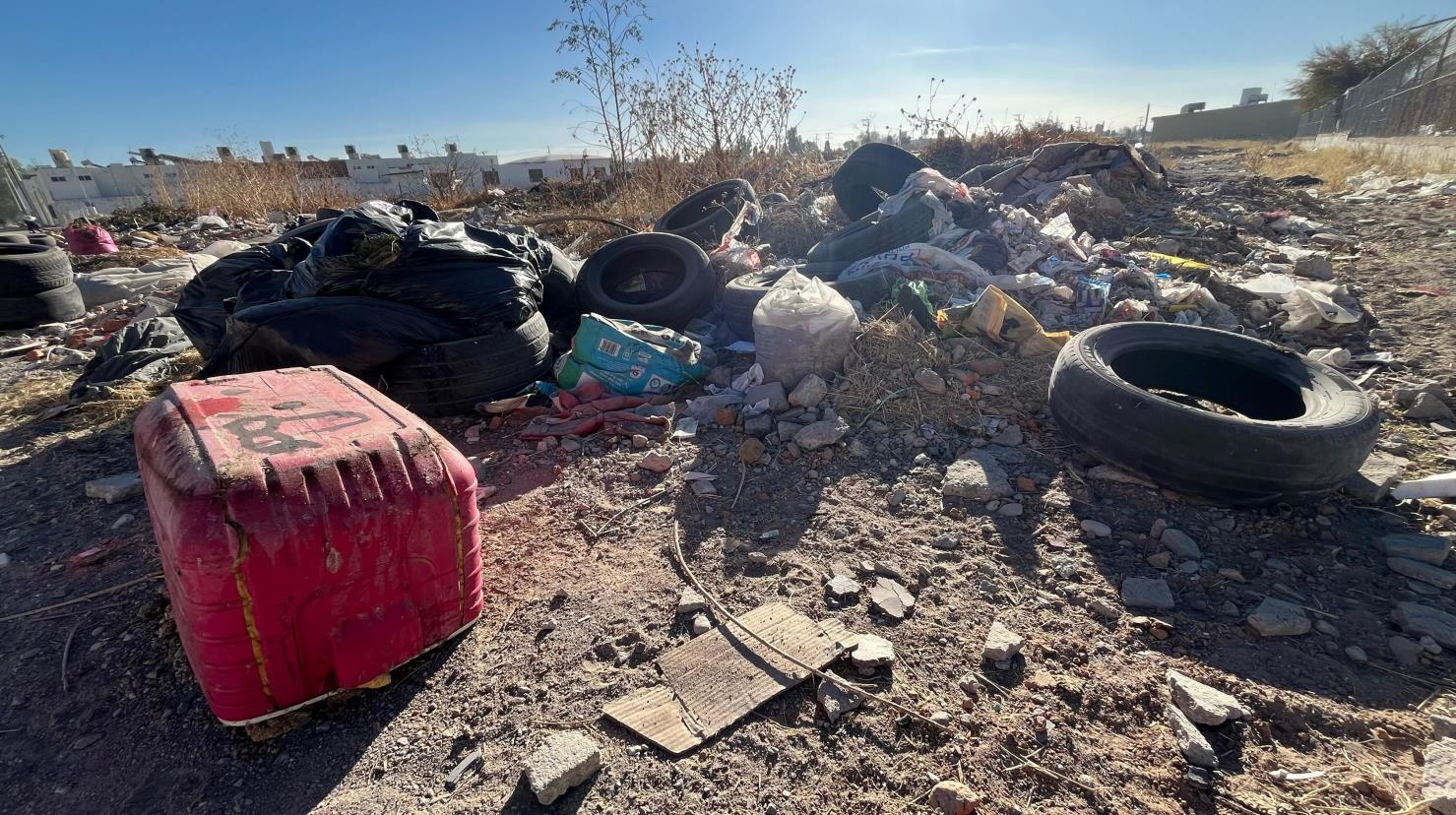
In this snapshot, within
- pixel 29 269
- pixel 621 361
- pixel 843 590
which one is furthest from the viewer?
pixel 29 269

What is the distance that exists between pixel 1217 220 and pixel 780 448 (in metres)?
7.08

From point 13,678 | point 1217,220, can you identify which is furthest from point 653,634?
point 1217,220

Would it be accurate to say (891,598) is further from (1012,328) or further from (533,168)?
(533,168)

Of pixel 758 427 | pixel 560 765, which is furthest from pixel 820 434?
pixel 560 765

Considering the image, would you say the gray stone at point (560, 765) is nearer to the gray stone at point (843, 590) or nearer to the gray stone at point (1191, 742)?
the gray stone at point (843, 590)

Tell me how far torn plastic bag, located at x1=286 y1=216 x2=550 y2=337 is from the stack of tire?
4.23 metres

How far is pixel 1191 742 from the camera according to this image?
4.64ft

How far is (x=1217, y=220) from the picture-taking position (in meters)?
6.80

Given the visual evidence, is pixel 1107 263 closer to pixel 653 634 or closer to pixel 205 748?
pixel 653 634

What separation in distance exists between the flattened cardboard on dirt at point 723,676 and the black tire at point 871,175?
5810 millimetres

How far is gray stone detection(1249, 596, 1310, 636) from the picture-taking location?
1.74 metres

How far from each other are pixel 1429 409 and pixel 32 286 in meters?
9.91

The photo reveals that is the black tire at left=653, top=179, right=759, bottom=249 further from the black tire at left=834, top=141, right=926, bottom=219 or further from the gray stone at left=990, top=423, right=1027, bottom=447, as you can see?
the gray stone at left=990, top=423, right=1027, bottom=447

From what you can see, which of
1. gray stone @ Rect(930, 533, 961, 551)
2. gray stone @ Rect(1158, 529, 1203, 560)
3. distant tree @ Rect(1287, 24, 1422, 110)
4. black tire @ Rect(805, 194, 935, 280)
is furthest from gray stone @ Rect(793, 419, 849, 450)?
distant tree @ Rect(1287, 24, 1422, 110)
